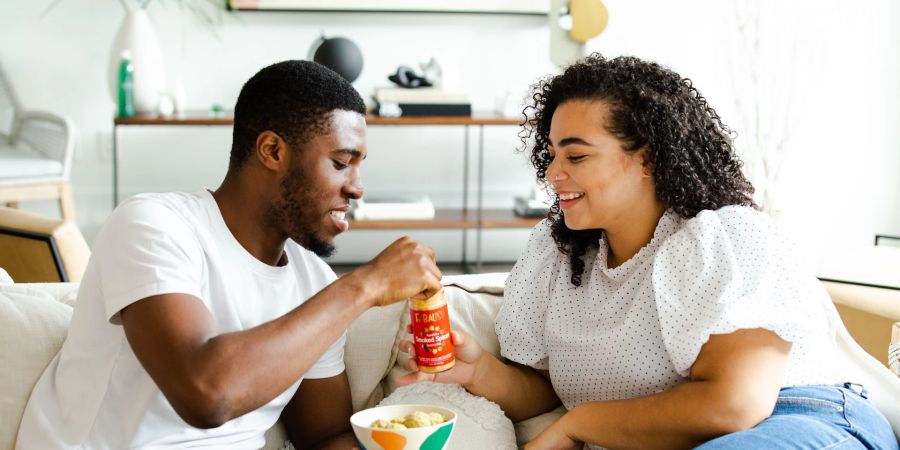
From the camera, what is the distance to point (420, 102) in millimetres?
4105

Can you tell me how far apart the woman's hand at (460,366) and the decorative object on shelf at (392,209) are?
242cm

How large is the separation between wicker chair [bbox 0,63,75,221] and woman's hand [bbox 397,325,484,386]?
260cm

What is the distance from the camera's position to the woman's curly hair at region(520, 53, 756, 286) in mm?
1636

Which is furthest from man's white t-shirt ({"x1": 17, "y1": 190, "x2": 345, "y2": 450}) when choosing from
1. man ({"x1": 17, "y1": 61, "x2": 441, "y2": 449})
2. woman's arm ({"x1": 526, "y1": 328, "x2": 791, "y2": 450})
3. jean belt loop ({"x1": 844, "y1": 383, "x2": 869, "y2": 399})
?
jean belt loop ({"x1": 844, "y1": 383, "x2": 869, "y2": 399})

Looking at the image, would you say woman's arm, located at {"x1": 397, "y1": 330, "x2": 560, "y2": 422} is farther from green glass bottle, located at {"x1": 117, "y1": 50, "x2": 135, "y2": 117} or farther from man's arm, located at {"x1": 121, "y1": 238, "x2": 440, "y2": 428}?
green glass bottle, located at {"x1": 117, "y1": 50, "x2": 135, "y2": 117}

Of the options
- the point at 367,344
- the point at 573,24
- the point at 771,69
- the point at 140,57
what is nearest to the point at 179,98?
the point at 140,57

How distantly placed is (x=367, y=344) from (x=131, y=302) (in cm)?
59

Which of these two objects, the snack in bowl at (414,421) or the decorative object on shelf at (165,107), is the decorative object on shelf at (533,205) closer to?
the decorative object on shelf at (165,107)

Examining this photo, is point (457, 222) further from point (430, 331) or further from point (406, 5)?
point (430, 331)

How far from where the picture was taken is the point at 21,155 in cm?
393

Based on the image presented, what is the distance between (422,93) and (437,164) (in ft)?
1.81

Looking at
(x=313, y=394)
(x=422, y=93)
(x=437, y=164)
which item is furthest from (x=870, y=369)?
(x=437, y=164)

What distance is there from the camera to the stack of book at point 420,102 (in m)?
4.08

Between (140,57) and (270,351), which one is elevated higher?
(140,57)
